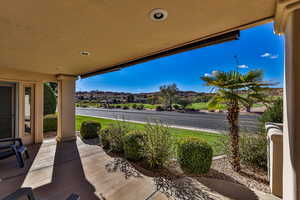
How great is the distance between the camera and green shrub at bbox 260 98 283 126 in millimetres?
3359

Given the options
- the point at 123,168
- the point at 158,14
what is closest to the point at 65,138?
the point at 123,168

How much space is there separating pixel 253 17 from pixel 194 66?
2385 centimetres

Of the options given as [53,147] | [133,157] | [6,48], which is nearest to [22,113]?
[53,147]

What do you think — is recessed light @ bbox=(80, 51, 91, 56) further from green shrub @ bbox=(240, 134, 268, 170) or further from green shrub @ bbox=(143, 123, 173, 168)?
green shrub @ bbox=(240, 134, 268, 170)

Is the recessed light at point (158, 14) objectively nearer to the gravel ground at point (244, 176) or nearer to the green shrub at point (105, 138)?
the gravel ground at point (244, 176)

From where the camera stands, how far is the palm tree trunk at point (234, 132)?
2955 mm

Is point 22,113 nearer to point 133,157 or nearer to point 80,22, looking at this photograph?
point 133,157

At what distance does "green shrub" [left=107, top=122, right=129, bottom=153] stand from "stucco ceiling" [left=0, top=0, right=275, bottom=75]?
2181 mm

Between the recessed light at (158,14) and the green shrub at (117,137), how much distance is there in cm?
306

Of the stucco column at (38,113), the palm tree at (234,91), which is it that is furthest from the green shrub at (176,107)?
the palm tree at (234,91)

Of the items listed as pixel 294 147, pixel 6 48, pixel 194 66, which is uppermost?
pixel 194 66

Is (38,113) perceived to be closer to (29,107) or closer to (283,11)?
(29,107)

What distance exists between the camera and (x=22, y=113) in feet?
15.8

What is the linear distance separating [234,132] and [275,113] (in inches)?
54.6
